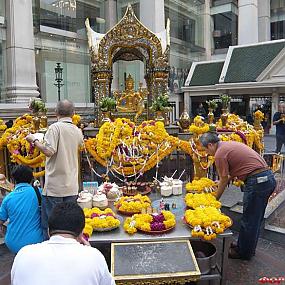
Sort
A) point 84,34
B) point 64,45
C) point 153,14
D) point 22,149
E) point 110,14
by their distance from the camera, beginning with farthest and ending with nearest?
1. point 110,14
2. point 84,34
3. point 64,45
4. point 153,14
5. point 22,149

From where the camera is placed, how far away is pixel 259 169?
4.05m

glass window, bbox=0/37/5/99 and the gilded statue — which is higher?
glass window, bbox=0/37/5/99

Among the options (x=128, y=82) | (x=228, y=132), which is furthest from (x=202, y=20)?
(x=228, y=132)

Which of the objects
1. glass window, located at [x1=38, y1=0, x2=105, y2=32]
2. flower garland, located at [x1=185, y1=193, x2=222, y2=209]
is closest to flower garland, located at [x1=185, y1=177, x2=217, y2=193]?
flower garland, located at [x1=185, y1=193, x2=222, y2=209]

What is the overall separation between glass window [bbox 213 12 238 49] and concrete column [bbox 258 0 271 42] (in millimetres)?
2928

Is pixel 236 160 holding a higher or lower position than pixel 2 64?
lower

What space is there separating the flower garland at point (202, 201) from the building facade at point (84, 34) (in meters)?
10.8

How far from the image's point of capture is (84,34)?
70.1ft

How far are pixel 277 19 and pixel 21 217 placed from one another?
31.3 meters

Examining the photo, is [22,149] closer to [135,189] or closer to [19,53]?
[135,189]

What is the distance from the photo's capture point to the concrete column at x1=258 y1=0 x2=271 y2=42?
27.6 m

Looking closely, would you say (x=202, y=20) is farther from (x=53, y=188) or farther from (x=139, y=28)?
(x=53, y=188)

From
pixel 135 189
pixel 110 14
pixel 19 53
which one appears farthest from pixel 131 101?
pixel 110 14

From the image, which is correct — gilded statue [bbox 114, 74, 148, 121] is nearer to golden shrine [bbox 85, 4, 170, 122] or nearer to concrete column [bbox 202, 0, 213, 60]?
golden shrine [bbox 85, 4, 170, 122]
